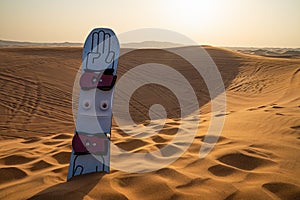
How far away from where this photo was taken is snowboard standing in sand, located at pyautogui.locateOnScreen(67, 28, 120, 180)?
2.70m

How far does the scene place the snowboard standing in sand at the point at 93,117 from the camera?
8.84ft

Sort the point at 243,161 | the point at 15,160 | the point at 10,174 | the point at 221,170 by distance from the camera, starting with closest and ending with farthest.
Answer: the point at 221,170, the point at 243,161, the point at 10,174, the point at 15,160

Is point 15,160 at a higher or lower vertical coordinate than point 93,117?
lower

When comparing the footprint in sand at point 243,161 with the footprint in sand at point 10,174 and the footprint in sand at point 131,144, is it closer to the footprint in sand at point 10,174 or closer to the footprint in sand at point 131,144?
the footprint in sand at point 131,144

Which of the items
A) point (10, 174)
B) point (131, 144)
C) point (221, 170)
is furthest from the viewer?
point (131, 144)

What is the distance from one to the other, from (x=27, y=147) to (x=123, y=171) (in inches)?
85.5

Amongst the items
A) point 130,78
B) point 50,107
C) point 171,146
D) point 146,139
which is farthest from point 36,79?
point 171,146

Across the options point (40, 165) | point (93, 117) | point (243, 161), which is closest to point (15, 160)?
point (40, 165)

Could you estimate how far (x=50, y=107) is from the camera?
727cm

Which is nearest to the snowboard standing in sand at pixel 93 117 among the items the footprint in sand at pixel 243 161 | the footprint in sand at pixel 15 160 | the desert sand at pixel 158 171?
the desert sand at pixel 158 171

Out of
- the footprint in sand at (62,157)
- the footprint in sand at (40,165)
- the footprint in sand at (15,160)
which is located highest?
the footprint in sand at (40,165)

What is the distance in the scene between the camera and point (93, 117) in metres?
2.82

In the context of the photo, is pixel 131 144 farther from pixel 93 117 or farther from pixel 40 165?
pixel 40 165

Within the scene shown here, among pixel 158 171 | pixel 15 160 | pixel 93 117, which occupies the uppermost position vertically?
pixel 93 117
